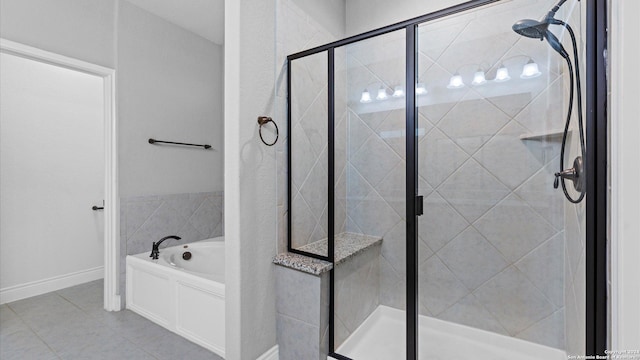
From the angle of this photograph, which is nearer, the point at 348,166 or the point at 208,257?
the point at 348,166

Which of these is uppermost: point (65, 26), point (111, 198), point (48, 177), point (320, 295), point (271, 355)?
point (65, 26)

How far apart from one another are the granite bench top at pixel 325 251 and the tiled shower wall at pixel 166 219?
1.65 meters

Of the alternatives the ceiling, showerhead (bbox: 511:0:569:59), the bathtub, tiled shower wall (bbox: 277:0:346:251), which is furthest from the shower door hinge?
the ceiling

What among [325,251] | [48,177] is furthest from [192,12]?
[325,251]

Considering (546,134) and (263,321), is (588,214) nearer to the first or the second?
(546,134)

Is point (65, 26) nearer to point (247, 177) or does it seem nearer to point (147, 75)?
point (147, 75)

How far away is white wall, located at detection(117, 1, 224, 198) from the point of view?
2.55m

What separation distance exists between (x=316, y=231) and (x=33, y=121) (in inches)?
121

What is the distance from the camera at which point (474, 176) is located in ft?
5.48

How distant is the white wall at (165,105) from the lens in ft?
8.38

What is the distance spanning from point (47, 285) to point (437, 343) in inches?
139

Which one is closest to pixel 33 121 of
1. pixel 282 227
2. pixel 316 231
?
pixel 282 227

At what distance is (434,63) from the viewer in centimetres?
153
